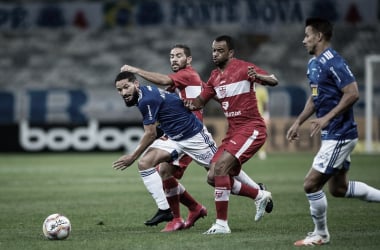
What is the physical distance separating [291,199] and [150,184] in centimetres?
401

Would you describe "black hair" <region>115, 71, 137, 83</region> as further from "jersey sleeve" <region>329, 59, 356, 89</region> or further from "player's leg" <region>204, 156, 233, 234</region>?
"jersey sleeve" <region>329, 59, 356, 89</region>

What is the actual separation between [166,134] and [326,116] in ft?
9.94

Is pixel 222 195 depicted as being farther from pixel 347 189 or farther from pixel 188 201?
pixel 347 189

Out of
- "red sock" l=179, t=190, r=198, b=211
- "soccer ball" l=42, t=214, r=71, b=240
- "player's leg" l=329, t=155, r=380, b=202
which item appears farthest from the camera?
"red sock" l=179, t=190, r=198, b=211

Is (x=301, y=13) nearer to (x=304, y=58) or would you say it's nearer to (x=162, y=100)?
(x=304, y=58)

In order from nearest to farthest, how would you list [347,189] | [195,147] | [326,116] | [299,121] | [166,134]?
[326,116] < [299,121] < [347,189] < [195,147] < [166,134]

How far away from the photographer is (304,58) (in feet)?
104

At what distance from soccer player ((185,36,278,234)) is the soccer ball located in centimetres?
177

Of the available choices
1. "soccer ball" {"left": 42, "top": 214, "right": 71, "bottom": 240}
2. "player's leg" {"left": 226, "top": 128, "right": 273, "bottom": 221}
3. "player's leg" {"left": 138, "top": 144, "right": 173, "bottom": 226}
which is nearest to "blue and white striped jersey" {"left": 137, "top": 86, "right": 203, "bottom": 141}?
"player's leg" {"left": 138, "top": 144, "right": 173, "bottom": 226}

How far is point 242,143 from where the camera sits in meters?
9.52

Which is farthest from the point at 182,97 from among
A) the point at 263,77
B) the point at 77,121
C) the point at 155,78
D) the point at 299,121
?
the point at 77,121

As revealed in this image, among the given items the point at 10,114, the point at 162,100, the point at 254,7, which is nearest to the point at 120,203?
the point at 162,100

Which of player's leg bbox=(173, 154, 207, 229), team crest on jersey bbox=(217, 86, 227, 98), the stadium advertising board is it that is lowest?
the stadium advertising board

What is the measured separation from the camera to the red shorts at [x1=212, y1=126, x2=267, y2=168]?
9.47 m
